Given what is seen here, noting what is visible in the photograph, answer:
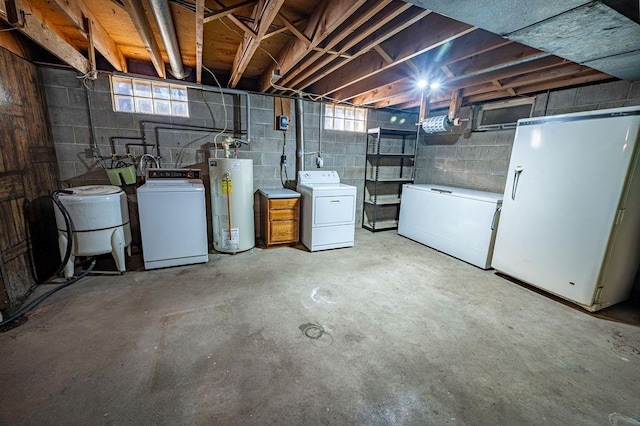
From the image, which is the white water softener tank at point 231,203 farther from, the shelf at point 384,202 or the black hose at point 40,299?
the shelf at point 384,202

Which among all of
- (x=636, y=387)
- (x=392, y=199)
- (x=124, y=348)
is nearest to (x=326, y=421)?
(x=124, y=348)

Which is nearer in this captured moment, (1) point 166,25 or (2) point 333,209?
(1) point 166,25

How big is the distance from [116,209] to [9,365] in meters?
1.47

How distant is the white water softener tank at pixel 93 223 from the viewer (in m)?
2.46

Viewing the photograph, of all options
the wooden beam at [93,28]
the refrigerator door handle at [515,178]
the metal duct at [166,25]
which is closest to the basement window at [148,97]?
the wooden beam at [93,28]

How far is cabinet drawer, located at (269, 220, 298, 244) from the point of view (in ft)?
11.9

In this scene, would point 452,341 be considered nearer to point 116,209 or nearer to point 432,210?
point 432,210

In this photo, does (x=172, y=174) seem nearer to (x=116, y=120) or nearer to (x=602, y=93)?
(x=116, y=120)

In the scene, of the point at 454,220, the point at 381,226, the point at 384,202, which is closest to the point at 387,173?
the point at 384,202

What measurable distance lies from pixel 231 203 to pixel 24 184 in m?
1.82

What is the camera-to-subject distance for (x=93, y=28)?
218cm

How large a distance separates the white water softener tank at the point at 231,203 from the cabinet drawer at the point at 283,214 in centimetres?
28

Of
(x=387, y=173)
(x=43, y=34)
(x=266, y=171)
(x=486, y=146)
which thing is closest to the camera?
(x=43, y=34)

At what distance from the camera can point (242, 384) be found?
4.90 feet
